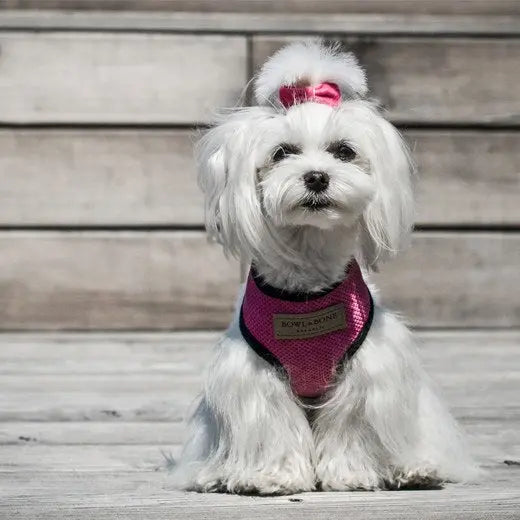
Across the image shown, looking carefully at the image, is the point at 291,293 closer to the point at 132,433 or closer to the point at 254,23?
the point at 132,433

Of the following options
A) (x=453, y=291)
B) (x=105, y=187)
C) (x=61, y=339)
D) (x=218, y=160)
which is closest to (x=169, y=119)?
(x=105, y=187)

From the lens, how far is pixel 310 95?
7.63ft

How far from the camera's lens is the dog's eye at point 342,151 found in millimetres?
2305

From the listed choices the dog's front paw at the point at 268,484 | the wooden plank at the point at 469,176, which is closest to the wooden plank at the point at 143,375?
the wooden plank at the point at 469,176

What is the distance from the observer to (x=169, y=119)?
14.9 ft

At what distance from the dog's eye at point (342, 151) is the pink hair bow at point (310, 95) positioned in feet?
0.27

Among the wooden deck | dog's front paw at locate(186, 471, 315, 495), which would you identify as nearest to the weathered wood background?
the wooden deck

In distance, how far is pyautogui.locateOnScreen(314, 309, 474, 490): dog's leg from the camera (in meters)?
2.33

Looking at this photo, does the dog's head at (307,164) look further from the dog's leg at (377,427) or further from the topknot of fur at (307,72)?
the dog's leg at (377,427)

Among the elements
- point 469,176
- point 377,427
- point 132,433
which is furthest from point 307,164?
point 469,176

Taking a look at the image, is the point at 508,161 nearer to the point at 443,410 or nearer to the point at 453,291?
the point at 453,291

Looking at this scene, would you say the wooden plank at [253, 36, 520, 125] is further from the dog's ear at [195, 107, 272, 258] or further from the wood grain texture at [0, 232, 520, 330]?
the dog's ear at [195, 107, 272, 258]

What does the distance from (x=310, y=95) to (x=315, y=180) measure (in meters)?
0.20

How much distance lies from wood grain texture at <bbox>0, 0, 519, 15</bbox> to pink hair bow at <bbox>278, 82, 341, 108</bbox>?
7.62 feet
